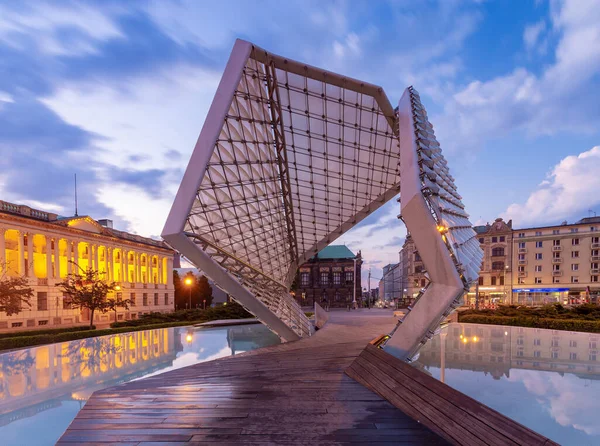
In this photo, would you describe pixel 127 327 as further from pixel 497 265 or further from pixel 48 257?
pixel 497 265

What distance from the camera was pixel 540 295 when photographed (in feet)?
274

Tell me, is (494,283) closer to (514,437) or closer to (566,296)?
(566,296)

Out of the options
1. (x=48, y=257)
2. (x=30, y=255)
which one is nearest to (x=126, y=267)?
(x=48, y=257)

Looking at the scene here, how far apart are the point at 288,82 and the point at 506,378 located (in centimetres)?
2086

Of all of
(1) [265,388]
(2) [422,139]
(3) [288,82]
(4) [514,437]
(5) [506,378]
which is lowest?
(5) [506,378]

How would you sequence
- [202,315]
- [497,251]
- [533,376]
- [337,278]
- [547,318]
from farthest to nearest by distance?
[337,278] < [497,251] < [202,315] < [547,318] < [533,376]

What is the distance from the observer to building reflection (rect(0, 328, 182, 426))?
13570 millimetres

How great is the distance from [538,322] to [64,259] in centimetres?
6853

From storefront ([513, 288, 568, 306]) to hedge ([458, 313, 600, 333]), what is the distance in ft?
164

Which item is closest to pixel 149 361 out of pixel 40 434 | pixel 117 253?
pixel 40 434

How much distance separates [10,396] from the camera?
14.1 meters

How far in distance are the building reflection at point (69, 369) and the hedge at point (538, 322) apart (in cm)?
3396

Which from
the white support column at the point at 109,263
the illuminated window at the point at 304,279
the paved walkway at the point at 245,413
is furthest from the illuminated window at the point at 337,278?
the paved walkway at the point at 245,413

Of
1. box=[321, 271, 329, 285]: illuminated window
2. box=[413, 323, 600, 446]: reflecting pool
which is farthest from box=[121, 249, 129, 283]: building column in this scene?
box=[321, 271, 329, 285]: illuminated window
